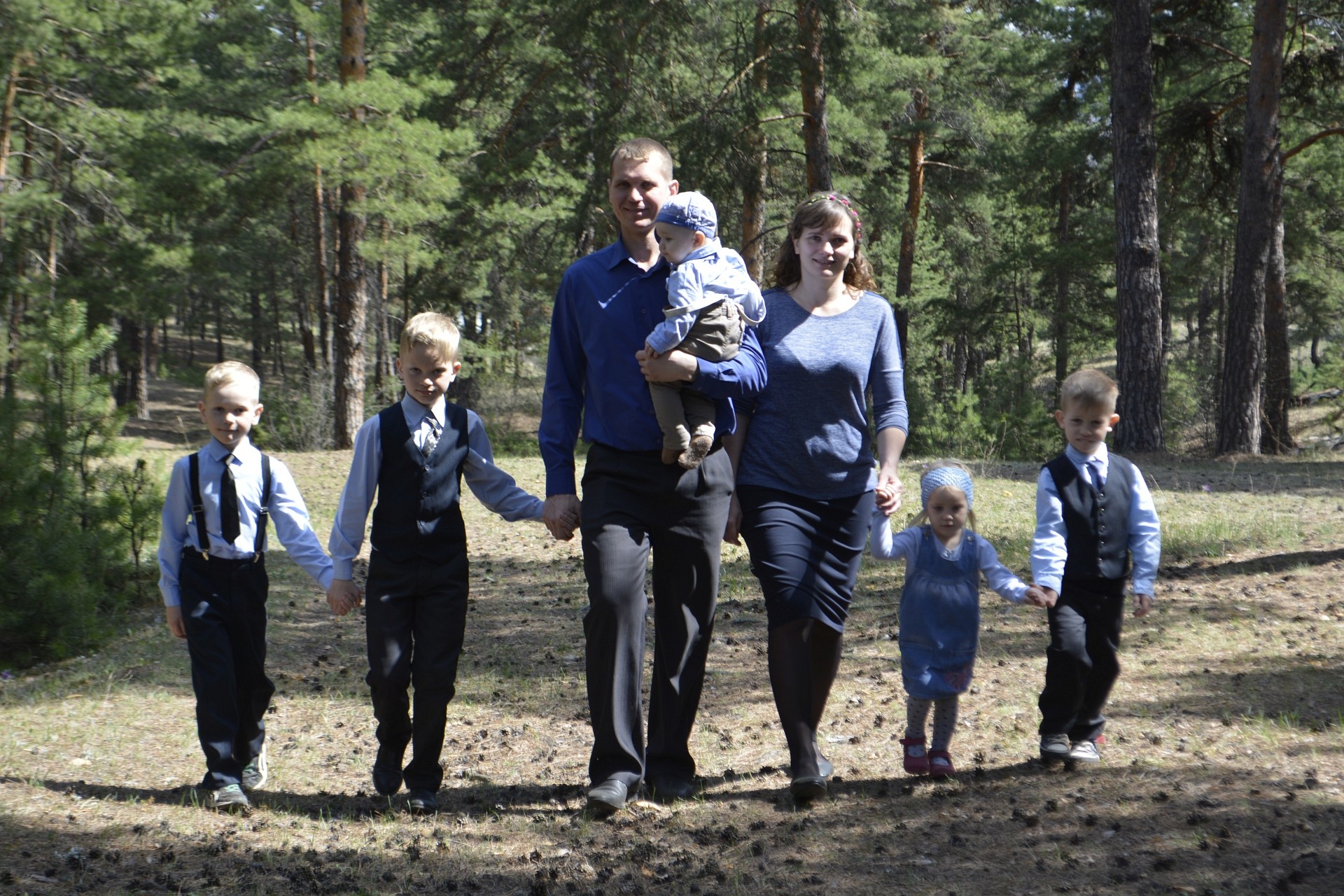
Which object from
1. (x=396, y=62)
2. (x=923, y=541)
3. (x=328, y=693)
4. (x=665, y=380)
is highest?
(x=396, y=62)

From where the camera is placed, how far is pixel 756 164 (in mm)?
17609

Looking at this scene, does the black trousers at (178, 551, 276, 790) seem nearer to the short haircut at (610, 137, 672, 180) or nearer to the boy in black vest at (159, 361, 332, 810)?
the boy in black vest at (159, 361, 332, 810)

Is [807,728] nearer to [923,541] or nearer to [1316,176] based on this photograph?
[923,541]

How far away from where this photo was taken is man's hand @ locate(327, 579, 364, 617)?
4.23m

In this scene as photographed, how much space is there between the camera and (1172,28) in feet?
63.9

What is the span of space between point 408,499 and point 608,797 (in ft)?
4.35

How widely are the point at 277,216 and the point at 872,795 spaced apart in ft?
112

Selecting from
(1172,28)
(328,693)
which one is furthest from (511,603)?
(1172,28)

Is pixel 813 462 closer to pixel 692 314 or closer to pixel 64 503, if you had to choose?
pixel 692 314

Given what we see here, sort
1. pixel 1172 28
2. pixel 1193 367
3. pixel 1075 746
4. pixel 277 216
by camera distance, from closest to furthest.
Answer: pixel 1075 746 < pixel 1172 28 < pixel 277 216 < pixel 1193 367

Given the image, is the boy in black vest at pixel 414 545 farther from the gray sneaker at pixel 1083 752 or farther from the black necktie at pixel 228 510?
the gray sneaker at pixel 1083 752

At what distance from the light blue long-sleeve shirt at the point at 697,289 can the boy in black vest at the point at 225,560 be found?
1.67 meters

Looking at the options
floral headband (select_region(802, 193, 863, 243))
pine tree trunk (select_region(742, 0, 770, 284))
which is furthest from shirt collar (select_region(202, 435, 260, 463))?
pine tree trunk (select_region(742, 0, 770, 284))

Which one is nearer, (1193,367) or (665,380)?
(665,380)
